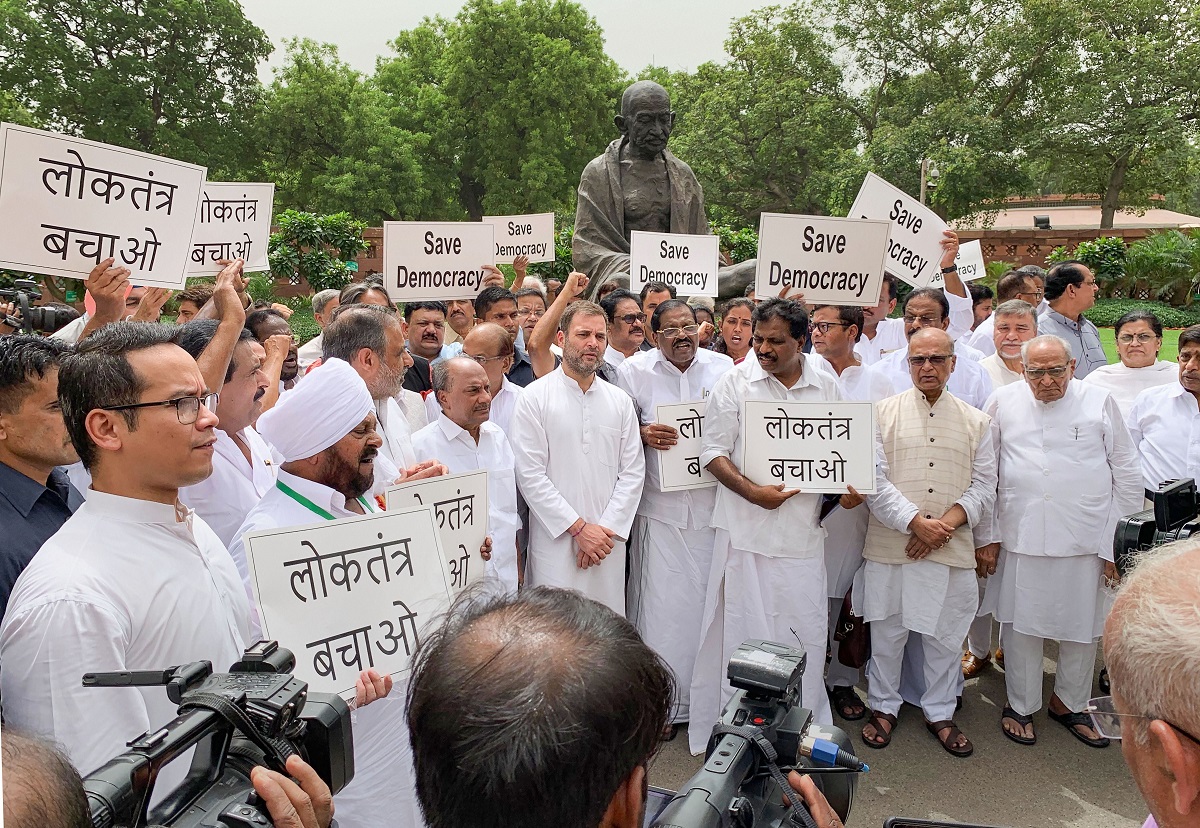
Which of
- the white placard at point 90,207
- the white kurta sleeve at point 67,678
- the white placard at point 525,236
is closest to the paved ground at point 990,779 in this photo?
the white kurta sleeve at point 67,678

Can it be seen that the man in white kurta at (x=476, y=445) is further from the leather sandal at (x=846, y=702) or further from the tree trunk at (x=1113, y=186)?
the tree trunk at (x=1113, y=186)

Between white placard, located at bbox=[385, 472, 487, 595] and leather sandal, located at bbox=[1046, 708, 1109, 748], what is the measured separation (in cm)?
318

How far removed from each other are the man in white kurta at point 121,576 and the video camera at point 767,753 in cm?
120

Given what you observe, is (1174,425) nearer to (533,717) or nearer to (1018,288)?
(1018,288)

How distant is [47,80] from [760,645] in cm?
3695

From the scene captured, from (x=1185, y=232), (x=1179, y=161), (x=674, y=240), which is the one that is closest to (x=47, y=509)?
(x=674, y=240)

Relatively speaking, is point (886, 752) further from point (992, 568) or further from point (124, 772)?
point (124, 772)

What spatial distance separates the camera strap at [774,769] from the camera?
4.66ft

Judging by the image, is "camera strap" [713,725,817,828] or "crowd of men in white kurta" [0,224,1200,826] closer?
"camera strap" [713,725,817,828]

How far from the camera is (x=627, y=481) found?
4.57m

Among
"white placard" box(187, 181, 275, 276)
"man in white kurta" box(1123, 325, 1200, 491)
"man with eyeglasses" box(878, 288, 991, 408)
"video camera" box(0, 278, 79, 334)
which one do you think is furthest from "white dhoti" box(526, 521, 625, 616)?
"man in white kurta" box(1123, 325, 1200, 491)

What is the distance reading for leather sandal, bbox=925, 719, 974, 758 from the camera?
428 cm

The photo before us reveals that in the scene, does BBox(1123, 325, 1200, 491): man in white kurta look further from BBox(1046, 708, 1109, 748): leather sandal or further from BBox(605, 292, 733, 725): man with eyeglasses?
BBox(605, 292, 733, 725): man with eyeglasses

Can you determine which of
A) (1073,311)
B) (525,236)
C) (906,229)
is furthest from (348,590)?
(525,236)
